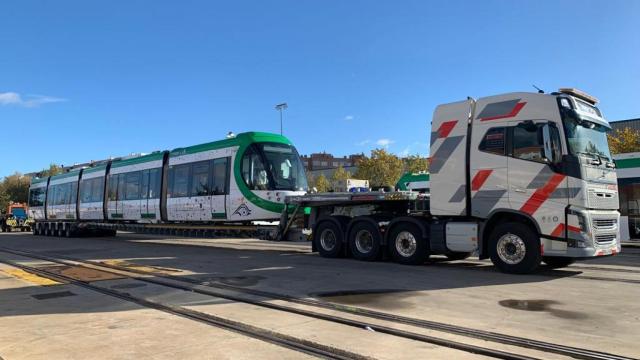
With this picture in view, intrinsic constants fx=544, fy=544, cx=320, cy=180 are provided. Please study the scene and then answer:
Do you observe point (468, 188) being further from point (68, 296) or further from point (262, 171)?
point (68, 296)

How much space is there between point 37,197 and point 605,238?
37211mm

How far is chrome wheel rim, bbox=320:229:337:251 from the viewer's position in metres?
15.4

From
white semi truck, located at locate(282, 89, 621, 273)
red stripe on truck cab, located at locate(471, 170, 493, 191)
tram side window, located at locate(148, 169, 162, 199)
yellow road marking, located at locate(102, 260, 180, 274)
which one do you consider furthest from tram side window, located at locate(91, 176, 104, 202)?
red stripe on truck cab, located at locate(471, 170, 493, 191)

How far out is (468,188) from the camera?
1208cm

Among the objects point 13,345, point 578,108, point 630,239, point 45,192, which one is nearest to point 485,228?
point 578,108

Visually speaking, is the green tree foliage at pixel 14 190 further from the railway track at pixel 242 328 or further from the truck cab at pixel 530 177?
the truck cab at pixel 530 177

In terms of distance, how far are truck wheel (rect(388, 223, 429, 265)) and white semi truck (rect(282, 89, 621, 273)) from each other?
2 centimetres

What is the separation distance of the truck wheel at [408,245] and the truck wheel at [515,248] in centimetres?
184

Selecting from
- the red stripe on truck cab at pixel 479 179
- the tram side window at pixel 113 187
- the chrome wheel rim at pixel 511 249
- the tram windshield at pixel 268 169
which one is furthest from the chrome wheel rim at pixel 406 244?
the tram side window at pixel 113 187

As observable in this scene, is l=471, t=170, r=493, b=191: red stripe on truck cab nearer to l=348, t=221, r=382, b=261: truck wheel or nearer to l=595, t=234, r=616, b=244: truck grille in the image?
l=595, t=234, r=616, b=244: truck grille

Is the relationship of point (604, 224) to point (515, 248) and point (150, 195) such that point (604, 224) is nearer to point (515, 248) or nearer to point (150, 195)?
point (515, 248)

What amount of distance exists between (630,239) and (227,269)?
768 inches

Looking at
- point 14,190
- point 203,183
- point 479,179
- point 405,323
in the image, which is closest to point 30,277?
point 203,183

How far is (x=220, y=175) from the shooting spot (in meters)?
18.0
